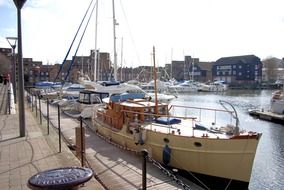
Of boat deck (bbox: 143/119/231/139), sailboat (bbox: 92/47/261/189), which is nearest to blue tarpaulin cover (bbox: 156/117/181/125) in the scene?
sailboat (bbox: 92/47/261/189)

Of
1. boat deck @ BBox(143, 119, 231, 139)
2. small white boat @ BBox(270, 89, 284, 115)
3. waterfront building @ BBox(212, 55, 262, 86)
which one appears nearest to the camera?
boat deck @ BBox(143, 119, 231, 139)

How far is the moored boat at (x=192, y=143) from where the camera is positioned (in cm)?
1145

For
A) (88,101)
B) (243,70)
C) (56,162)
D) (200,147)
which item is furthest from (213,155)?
(243,70)

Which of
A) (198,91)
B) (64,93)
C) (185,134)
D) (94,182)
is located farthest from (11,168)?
(198,91)

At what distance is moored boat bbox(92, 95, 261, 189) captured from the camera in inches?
451

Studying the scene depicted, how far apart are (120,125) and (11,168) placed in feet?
28.6

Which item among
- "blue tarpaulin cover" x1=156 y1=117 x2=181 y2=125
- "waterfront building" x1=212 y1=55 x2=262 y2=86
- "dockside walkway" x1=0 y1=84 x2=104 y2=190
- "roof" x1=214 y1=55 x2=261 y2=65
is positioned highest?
"roof" x1=214 y1=55 x2=261 y2=65

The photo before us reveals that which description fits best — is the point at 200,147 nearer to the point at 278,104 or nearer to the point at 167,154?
the point at 167,154

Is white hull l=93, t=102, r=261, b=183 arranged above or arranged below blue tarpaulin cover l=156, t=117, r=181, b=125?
below

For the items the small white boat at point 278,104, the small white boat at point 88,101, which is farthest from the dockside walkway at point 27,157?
the small white boat at point 278,104

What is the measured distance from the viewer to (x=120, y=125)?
53.0 ft

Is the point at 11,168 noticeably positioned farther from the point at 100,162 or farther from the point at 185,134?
the point at 185,134

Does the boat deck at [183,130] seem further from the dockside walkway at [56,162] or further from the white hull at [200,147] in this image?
the dockside walkway at [56,162]

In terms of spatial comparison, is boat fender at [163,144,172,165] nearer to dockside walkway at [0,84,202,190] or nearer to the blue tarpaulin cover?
dockside walkway at [0,84,202,190]
